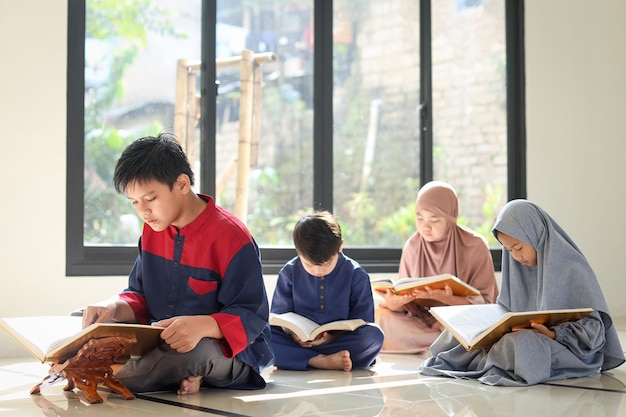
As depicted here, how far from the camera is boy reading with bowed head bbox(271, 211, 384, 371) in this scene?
129 inches

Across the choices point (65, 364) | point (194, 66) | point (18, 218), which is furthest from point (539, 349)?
point (194, 66)

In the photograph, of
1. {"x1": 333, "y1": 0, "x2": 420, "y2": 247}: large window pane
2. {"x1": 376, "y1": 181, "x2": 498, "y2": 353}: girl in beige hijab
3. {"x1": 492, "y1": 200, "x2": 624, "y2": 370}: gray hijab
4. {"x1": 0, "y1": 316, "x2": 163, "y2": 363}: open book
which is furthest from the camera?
{"x1": 333, "y1": 0, "x2": 420, "y2": 247}: large window pane

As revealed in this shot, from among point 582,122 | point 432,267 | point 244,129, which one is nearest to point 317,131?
point 244,129

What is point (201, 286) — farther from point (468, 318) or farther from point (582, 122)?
point (582, 122)

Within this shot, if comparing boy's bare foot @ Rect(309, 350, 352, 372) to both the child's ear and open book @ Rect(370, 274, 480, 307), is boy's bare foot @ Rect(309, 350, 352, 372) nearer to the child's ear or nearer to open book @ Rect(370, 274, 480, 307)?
open book @ Rect(370, 274, 480, 307)

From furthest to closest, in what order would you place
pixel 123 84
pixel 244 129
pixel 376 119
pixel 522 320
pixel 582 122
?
pixel 582 122
pixel 376 119
pixel 244 129
pixel 123 84
pixel 522 320

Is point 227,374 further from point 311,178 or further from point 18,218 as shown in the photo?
point 311,178

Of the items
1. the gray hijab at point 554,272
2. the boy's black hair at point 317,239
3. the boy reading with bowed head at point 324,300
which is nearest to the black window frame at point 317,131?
the boy reading with bowed head at point 324,300

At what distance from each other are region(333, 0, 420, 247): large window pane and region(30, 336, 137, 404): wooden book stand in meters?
3.26

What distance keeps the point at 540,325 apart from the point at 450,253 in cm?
123

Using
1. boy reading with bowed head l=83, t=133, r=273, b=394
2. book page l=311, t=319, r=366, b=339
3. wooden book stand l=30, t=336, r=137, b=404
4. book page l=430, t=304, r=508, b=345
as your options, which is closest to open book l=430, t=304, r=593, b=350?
book page l=430, t=304, r=508, b=345

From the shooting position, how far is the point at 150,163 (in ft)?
8.27

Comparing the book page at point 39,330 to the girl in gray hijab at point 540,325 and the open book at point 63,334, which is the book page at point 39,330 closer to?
the open book at point 63,334

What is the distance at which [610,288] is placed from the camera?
628 centimetres
